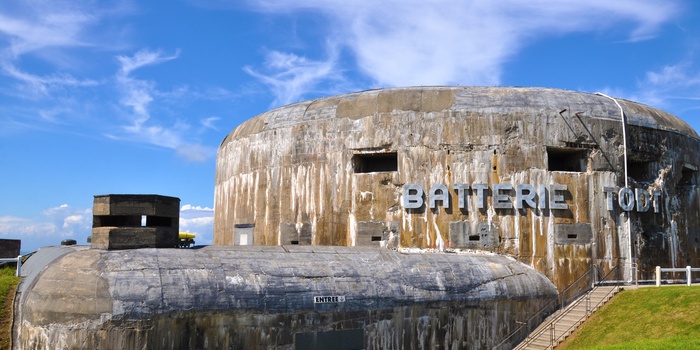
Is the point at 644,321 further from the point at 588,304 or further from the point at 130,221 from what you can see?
the point at 130,221

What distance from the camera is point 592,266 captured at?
55.7 ft

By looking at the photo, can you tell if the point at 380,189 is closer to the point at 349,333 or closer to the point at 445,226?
the point at 445,226

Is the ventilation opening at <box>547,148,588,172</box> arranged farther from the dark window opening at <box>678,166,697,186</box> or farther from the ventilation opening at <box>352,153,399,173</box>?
the ventilation opening at <box>352,153,399,173</box>

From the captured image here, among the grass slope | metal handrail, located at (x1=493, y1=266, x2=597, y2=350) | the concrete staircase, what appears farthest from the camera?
metal handrail, located at (x1=493, y1=266, x2=597, y2=350)

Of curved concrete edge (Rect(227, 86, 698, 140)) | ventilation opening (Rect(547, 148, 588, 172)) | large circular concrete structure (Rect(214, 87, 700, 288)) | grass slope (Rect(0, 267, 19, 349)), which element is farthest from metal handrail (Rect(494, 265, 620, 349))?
grass slope (Rect(0, 267, 19, 349))

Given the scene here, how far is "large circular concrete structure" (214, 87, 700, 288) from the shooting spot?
16.8 m

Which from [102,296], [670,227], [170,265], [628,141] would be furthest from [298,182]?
[670,227]

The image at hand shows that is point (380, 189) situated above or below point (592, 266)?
above

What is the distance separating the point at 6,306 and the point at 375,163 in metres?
9.96

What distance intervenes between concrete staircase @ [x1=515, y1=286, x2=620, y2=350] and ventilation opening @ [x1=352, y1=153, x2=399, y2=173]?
19.3 feet

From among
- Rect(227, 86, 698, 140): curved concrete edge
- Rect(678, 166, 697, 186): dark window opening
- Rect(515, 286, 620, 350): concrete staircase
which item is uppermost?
Rect(227, 86, 698, 140): curved concrete edge

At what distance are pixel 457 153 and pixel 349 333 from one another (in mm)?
6386

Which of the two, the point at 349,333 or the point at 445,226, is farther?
the point at 445,226

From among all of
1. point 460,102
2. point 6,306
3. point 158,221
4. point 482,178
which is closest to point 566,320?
point 482,178
